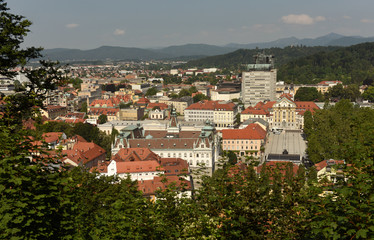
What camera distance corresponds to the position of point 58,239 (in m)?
8.90

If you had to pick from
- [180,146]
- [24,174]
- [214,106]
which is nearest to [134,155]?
[180,146]

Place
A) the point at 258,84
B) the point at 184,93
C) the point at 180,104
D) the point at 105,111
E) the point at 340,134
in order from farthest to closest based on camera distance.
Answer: the point at 184,93 < the point at 258,84 < the point at 180,104 < the point at 105,111 < the point at 340,134

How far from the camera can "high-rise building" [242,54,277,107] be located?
10369 centimetres

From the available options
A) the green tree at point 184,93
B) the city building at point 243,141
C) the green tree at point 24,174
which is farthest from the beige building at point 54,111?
the green tree at point 24,174

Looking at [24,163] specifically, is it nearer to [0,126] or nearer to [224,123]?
[0,126]

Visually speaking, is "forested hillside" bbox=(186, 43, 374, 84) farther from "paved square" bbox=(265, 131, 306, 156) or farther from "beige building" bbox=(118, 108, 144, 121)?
"beige building" bbox=(118, 108, 144, 121)

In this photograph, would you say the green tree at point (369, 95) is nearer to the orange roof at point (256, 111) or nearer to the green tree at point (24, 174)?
the orange roof at point (256, 111)

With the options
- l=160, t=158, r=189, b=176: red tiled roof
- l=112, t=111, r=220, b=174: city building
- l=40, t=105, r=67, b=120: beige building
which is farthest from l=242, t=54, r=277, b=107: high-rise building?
l=160, t=158, r=189, b=176: red tiled roof

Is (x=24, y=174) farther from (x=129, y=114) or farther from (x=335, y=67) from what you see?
(x=335, y=67)

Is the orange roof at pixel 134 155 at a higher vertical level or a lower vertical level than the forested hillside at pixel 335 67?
lower

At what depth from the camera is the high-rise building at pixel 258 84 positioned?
103688mm

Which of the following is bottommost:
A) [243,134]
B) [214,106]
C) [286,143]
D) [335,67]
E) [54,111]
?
[286,143]

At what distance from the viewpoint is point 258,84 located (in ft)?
342

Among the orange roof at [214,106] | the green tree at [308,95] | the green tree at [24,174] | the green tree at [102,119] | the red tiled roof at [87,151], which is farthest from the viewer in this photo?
the green tree at [308,95]
